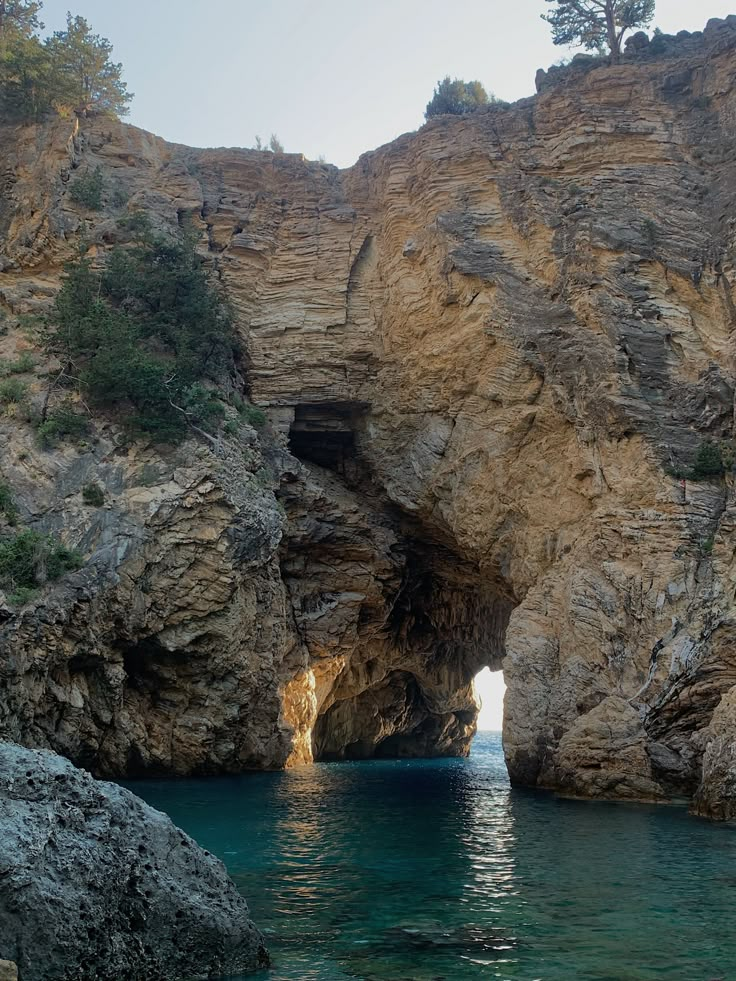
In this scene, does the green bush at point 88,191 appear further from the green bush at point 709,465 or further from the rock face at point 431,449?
the green bush at point 709,465

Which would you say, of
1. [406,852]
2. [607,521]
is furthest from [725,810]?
[607,521]

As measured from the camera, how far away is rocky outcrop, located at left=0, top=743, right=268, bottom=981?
557cm

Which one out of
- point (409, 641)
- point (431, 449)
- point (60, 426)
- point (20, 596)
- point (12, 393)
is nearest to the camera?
point (20, 596)

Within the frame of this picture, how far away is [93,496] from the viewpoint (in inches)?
843

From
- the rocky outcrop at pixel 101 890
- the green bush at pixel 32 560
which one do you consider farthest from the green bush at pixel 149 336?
the rocky outcrop at pixel 101 890

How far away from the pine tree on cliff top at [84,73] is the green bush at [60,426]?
12.9 metres

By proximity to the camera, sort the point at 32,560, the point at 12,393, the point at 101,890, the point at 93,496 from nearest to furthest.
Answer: the point at 101,890 < the point at 32,560 < the point at 93,496 < the point at 12,393

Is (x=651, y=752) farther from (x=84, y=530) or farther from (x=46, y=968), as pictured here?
(x=46, y=968)

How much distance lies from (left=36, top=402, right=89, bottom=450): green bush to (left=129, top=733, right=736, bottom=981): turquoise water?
9301mm

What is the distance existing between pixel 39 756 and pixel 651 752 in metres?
15.0

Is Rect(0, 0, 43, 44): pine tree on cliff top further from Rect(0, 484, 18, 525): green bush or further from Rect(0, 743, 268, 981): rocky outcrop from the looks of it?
Rect(0, 743, 268, 981): rocky outcrop

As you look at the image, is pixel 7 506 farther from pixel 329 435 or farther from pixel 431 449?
pixel 431 449

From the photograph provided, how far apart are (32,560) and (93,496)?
277 cm

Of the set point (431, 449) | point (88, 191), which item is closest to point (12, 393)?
point (88, 191)
